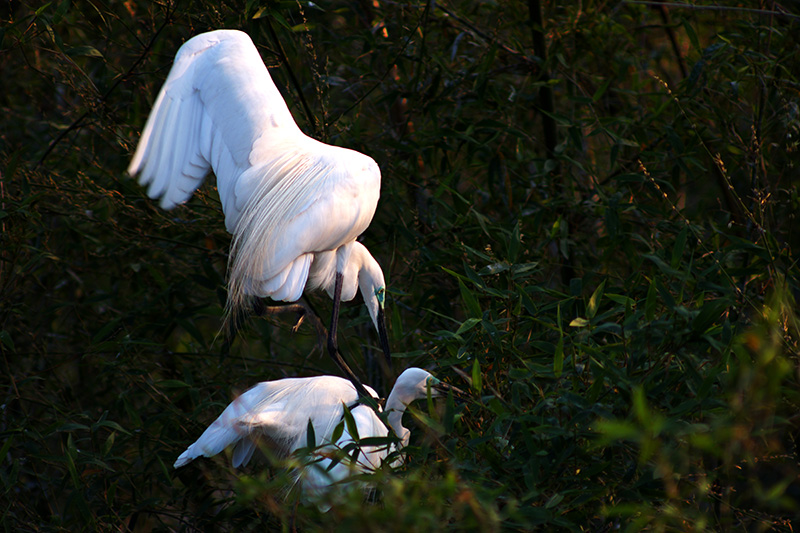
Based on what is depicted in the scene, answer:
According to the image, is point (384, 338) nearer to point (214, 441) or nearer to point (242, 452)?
point (242, 452)

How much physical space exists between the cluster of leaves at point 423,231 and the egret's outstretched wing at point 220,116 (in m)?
0.17

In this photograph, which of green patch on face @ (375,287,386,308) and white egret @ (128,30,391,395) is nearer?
white egret @ (128,30,391,395)

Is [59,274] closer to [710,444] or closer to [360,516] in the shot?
[360,516]

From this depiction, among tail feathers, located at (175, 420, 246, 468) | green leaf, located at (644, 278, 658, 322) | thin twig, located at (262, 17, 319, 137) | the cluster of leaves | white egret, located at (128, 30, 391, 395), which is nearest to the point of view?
green leaf, located at (644, 278, 658, 322)

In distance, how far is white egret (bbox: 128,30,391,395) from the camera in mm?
2316

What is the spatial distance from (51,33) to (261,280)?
1.06 m

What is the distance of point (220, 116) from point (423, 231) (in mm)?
829

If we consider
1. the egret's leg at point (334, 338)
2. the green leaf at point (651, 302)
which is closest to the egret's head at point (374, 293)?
the egret's leg at point (334, 338)

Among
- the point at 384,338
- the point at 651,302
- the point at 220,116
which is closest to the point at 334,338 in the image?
the point at 384,338

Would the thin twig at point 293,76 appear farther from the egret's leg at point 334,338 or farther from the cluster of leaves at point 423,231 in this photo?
the egret's leg at point 334,338

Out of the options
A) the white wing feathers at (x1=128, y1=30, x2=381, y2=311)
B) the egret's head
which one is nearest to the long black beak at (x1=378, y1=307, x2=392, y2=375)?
the egret's head

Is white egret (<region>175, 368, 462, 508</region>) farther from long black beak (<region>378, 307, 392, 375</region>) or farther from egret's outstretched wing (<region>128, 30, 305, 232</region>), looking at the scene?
egret's outstretched wing (<region>128, 30, 305, 232</region>)

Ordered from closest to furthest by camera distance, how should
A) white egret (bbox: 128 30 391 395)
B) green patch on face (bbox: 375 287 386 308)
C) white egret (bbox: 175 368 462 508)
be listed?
1. white egret (bbox: 175 368 462 508)
2. white egret (bbox: 128 30 391 395)
3. green patch on face (bbox: 375 287 386 308)

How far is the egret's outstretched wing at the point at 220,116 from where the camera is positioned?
2.39 m
